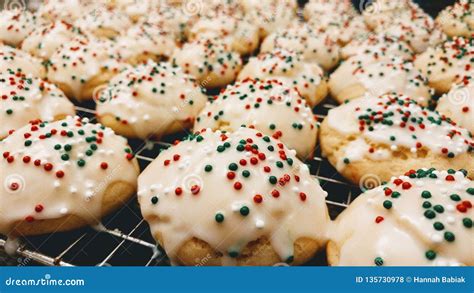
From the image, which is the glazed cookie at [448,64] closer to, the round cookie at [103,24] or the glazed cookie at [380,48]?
the glazed cookie at [380,48]

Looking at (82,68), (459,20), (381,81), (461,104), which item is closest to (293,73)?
Answer: (381,81)

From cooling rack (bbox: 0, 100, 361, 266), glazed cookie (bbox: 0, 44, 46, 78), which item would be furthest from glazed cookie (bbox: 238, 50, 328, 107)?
glazed cookie (bbox: 0, 44, 46, 78)

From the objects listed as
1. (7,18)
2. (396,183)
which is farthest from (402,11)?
(7,18)

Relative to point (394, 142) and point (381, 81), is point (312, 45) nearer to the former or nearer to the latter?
point (381, 81)

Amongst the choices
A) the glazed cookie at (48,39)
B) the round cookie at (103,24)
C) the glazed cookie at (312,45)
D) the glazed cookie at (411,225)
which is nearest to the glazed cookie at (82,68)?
Answer: the glazed cookie at (48,39)

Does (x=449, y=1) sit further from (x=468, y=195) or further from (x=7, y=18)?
(x=7, y=18)

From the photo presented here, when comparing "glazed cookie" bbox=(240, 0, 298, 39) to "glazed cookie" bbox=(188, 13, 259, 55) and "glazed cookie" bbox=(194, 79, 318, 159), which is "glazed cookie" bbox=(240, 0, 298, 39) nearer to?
"glazed cookie" bbox=(188, 13, 259, 55)
